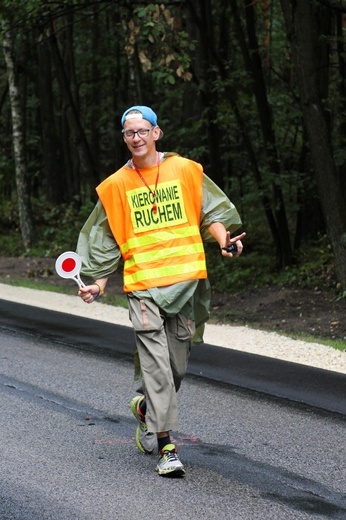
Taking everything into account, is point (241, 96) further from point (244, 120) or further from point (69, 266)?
point (69, 266)

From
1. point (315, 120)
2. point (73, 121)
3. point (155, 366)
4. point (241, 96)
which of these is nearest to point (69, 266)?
point (155, 366)

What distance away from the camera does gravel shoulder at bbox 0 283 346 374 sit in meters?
10.4

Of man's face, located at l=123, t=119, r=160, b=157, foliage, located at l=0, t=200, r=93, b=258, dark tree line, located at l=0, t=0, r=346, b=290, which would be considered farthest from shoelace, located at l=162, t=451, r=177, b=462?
foliage, located at l=0, t=200, r=93, b=258

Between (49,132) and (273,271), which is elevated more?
(49,132)

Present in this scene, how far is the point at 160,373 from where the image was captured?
5.79 meters

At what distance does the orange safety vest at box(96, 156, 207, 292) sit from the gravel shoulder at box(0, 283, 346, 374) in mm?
4175

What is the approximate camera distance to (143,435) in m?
6.30

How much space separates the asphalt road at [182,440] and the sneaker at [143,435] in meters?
0.07

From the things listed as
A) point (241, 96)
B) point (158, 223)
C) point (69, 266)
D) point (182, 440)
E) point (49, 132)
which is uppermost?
point (49, 132)

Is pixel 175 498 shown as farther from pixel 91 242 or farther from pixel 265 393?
pixel 265 393

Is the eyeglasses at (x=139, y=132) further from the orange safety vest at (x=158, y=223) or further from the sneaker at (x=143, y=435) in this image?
the sneaker at (x=143, y=435)

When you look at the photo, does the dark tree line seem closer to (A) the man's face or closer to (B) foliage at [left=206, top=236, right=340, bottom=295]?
(B) foliage at [left=206, top=236, right=340, bottom=295]

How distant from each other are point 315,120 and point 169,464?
33.3 ft

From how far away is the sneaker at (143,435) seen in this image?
625cm
